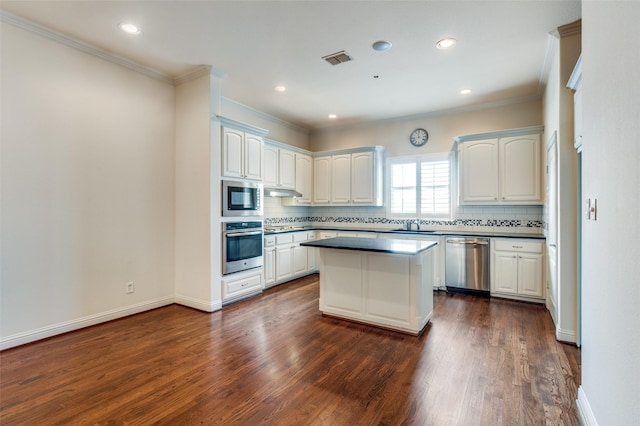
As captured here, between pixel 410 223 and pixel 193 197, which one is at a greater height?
pixel 193 197

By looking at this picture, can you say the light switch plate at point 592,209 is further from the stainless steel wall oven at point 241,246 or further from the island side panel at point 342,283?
the stainless steel wall oven at point 241,246

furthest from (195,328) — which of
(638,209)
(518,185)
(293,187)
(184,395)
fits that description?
(518,185)

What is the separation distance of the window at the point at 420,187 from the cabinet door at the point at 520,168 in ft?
3.22

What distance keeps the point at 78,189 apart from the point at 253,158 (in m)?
2.12

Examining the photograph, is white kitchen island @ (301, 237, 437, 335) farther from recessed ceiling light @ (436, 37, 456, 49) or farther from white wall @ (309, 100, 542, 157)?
white wall @ (309, 100, 542, 157)

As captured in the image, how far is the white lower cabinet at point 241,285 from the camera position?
4205 millimetres

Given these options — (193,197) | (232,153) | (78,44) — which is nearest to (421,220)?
(232,153)

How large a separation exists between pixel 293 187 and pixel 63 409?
4.50 m

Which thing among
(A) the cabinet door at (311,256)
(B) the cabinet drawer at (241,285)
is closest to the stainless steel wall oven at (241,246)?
(B) the cabinet drawer at (241,285)

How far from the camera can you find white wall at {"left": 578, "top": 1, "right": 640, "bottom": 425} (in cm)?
119

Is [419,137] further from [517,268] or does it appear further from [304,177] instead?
[517,268]

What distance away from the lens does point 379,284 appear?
3379 millimetres

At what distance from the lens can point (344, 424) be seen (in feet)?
6.16

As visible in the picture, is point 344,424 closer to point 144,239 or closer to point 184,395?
point 184,395
